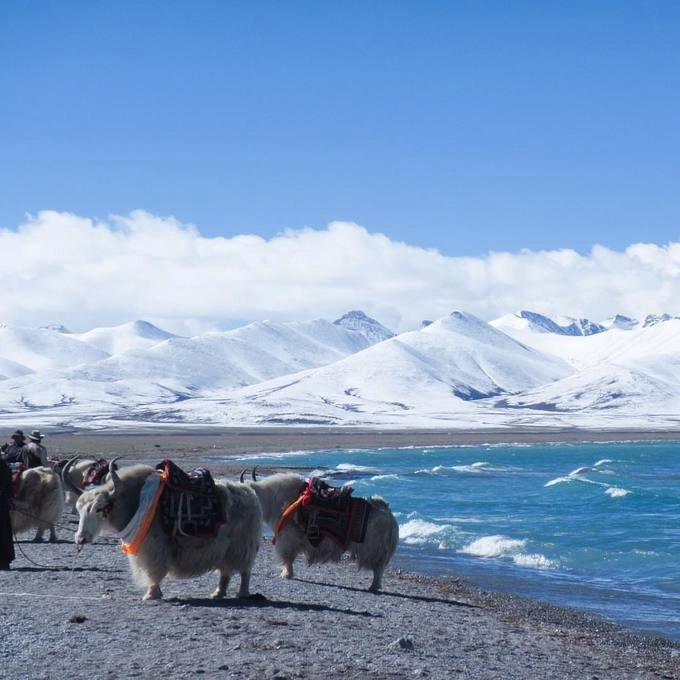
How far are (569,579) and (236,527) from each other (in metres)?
10.1

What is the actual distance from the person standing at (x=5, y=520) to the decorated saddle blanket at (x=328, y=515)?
11.2 feet

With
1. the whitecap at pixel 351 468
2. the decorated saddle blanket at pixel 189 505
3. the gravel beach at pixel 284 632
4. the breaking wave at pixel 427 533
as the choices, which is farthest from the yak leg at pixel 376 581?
the whitecap at pixel 351 468

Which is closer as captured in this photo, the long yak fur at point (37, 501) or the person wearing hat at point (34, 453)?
the long yak fur at point (37, 501)

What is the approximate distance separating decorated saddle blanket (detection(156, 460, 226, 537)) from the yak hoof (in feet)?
2.05

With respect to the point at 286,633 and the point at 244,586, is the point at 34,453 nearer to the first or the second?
the point at 244,586

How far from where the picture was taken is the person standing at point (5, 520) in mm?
12367

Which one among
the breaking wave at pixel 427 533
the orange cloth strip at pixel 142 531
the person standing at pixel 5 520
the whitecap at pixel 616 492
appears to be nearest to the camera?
the orange cloth strip at pixel 142 531

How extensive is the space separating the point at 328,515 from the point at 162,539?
345 cm

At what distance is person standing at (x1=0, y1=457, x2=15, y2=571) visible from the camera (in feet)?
40.6

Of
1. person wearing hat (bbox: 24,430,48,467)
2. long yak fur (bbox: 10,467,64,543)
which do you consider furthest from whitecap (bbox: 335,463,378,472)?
long yak fur (bbox: 10,467,64,543)

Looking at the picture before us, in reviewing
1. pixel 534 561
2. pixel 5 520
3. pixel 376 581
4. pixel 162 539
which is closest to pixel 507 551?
pixel 534 561

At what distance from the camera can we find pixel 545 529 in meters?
27.9

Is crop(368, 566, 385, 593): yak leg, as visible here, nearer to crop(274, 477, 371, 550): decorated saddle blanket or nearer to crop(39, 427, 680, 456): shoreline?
crop(274, 477, 371, 550): decorated saddle blanket

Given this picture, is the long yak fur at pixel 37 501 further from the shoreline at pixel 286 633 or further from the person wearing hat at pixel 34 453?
the person wearing hat at pixel 34 453
